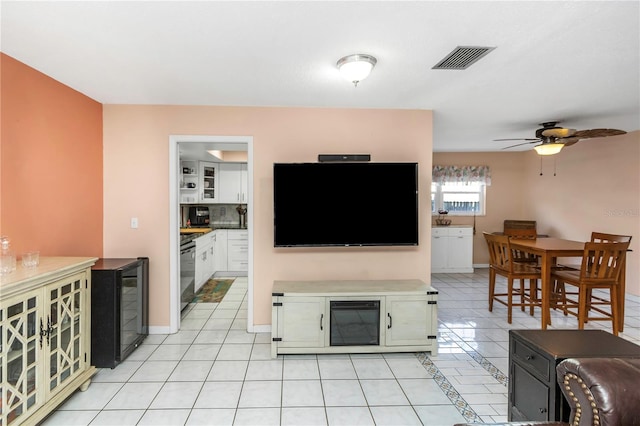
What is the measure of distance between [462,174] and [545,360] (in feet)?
18.5

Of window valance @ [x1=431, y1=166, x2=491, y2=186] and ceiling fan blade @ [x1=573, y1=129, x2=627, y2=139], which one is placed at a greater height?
ceiling fan blade @ [x1=573, y1=129, x2=627, y2=139]

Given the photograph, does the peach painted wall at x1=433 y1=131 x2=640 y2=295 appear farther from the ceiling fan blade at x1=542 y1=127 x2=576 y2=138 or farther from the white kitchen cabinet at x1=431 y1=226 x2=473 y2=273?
the ceiling fan blade at x1=542 y1=127 x2=576 y2=138

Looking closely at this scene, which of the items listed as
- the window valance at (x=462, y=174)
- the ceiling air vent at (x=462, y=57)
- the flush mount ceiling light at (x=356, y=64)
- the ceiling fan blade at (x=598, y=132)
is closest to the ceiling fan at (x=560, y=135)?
the ceiling fan blade at (x=598, y=132)

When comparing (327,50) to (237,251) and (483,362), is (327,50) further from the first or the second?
(237,251)

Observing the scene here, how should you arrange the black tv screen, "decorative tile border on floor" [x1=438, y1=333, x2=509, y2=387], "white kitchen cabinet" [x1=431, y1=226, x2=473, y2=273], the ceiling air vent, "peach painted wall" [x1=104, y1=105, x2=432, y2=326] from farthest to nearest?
1. "white kitchen cabinet" [x1=431, y1=226, x2=473, y2=273]
2. "peach painted wall" [x1=104, y1=105, x2=432, y2=326]
3. the black tv screen
4. "decorative tile border on floor" [x1=438, y1=333, x2=509, y2=387]
5. the ceiling air vent

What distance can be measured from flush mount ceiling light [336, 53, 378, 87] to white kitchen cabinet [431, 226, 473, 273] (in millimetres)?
4737

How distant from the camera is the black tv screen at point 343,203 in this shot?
334 cm

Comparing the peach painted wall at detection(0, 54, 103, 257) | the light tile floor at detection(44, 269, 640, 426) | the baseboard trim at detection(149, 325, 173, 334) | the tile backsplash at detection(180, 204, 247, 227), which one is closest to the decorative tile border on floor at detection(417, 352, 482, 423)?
the light tile floor at detection(44, 269, 640, 426)

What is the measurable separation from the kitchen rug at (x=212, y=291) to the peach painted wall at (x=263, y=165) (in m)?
1.28

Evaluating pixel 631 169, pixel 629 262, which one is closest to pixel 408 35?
pixel 631 169

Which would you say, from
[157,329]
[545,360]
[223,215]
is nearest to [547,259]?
[545,360]

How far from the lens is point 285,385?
2561mm

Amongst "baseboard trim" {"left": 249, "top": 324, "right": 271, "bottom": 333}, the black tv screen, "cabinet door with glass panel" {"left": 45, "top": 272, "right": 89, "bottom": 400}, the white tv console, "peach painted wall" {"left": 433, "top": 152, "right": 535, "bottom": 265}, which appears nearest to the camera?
"cabinet door with glass panel" {"left": 45, "top": 272, "right": 89, "bottom": 400}

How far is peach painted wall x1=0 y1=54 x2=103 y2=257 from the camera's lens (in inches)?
92.7
